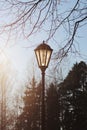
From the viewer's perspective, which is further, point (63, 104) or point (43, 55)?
point (63, 104)

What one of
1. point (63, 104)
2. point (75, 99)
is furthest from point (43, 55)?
point (63, 104)

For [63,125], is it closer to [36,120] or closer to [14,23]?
[36,120]

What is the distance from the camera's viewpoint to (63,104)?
155 ft

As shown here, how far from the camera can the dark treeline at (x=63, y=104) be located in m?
43.3

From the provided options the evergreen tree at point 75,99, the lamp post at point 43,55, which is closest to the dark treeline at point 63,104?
the evergreen tree at point 75,99

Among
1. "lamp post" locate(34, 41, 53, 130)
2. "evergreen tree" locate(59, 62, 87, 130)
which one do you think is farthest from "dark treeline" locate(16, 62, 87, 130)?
"lamp post" locate(34, 41, 53, 130)

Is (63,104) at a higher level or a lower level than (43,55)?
lower

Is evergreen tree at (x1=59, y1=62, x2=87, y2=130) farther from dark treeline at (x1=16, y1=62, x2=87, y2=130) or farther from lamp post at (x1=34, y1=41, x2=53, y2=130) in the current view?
lamp post at (x1=34, y1=41, x2=53, y2=130)

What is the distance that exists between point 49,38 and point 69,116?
3623cm

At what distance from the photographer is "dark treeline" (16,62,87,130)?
43.3m

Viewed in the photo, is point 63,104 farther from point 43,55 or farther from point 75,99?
point 43,55

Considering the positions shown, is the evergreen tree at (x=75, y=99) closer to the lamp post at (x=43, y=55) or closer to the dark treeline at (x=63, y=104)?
the dark treeline at (x=63, y=104)

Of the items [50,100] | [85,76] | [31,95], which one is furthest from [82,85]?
[31,95]

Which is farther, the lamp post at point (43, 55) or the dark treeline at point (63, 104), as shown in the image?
the dark treeline at point (63, 104)
